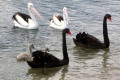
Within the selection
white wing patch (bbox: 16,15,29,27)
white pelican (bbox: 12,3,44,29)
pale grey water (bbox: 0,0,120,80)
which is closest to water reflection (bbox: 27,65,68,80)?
pale grey water (bbox: 0,0,120,80)

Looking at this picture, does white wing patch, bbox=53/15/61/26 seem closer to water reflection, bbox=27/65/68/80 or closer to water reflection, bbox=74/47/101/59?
water reflection, bbox=74/47/101/59

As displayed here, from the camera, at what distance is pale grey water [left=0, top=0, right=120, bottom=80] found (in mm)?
7496

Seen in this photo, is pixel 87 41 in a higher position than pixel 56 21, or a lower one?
lower

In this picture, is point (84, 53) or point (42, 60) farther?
point (84, 53)

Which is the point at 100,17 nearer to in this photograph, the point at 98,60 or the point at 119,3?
the point at 119,3

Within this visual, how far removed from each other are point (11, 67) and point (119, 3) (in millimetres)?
8582

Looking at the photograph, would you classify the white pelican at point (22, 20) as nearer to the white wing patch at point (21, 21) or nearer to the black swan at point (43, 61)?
the white wing patch at point (21, 21)

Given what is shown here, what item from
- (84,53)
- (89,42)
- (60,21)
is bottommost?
(84,53)

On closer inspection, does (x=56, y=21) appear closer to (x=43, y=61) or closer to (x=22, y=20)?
(x=22, y=20)

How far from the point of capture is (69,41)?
10172mm

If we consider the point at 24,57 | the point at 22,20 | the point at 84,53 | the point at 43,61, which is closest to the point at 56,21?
the point at 22,20

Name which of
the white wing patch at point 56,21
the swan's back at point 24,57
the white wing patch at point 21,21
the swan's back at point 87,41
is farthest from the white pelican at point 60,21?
the swan's back at point 24,57

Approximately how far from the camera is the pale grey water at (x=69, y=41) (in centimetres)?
750

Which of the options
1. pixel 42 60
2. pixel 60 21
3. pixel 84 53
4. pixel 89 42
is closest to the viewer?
pixel 42 60
